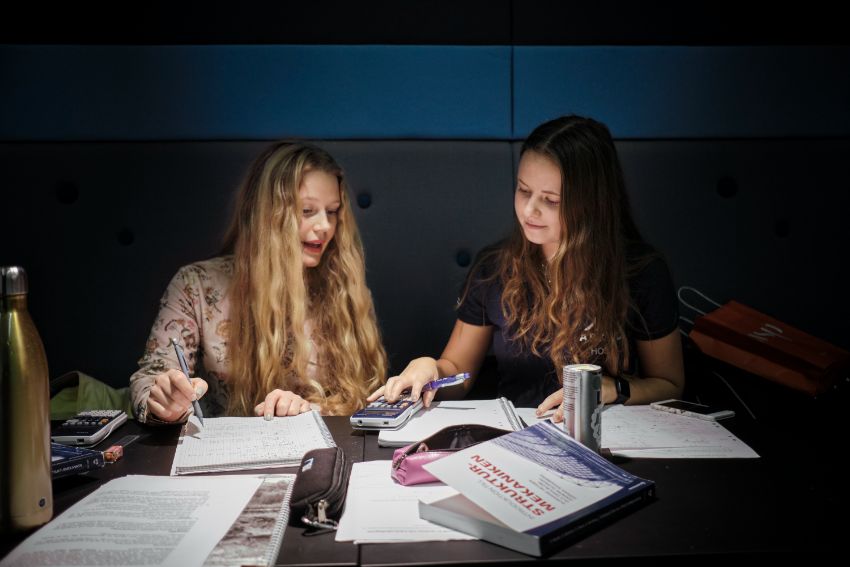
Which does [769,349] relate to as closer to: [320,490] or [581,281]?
[581,281]

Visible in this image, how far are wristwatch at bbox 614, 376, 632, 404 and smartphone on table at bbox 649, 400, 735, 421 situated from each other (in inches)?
2.8

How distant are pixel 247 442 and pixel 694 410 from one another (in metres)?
0.81

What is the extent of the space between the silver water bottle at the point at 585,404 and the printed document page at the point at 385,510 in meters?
0.23

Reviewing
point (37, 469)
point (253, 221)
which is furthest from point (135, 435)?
point (253, 221)

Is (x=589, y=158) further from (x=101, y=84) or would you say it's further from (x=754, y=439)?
(x=101, y=84)

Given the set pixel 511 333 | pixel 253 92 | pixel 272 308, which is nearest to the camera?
pixel 272 308

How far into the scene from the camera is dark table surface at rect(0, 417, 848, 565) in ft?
2.44

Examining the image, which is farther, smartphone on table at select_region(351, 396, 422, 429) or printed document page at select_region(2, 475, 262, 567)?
smartphone on table at select_region(351, 396, 422, 429)

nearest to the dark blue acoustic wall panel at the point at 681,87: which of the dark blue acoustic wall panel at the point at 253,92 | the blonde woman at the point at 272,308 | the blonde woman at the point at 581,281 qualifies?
the dark blue acoustic wall panel at the point at 253,92

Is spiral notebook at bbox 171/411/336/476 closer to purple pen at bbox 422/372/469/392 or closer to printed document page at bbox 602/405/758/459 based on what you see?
purple pen at bbox 422/372/469/392

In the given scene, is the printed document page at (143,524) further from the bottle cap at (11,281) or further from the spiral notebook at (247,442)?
the bottle cap at (11,281)

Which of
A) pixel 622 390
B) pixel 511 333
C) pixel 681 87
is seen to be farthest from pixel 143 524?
pixel 681 87

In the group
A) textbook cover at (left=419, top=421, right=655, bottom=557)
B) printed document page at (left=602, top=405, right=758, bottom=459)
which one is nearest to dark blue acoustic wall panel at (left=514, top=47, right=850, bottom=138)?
printed document page at (left=602, top=405, right=758, bottom=459)

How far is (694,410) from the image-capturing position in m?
1.27
